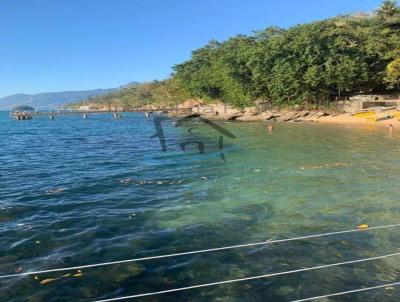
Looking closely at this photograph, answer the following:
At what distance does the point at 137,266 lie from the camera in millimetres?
9320

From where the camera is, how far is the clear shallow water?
841cm

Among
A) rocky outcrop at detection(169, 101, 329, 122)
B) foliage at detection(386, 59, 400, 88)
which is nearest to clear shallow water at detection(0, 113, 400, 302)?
foliage at detection(386, 59, 400, 88)

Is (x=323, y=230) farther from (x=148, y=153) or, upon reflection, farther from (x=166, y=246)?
(x=148, y=153)

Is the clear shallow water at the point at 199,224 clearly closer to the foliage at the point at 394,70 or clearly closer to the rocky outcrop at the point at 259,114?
the foliage at the point at 394,70

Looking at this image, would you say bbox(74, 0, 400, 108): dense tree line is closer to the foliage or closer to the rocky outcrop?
the foliage

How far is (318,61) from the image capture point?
2771 inches

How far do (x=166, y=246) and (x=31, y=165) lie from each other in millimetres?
19719

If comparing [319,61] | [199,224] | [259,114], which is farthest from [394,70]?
[199,224]

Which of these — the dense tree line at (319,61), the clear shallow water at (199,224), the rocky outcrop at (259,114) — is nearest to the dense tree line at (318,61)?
the dense tree line at (319,61)

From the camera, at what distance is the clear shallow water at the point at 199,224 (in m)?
8.41

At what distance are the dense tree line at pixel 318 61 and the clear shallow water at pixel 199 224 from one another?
47741mm

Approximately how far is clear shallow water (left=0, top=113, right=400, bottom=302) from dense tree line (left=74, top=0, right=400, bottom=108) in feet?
157

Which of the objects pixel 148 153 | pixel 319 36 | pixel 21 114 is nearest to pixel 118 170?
pixel 148 153

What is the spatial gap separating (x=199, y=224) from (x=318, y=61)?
64.1 metres
